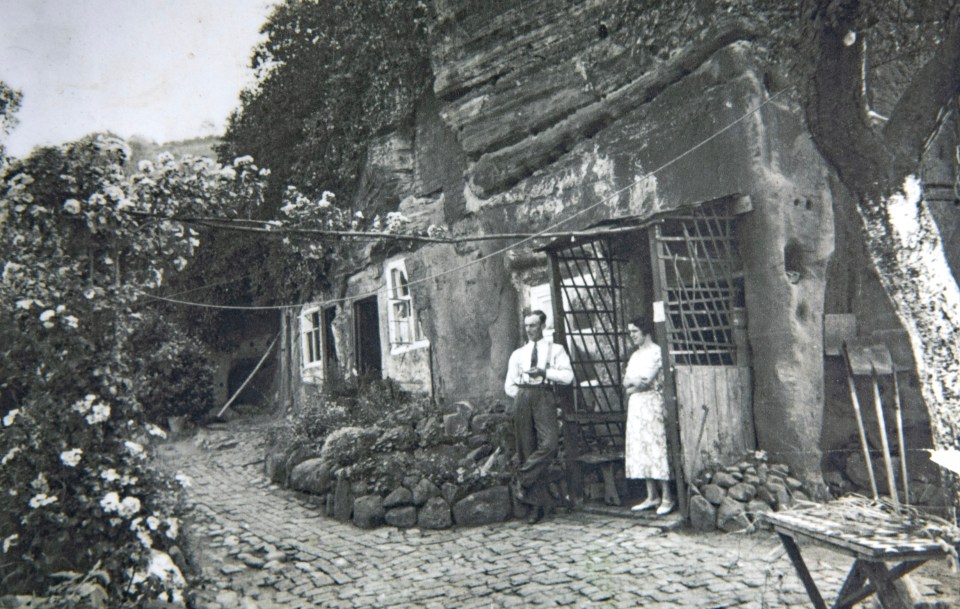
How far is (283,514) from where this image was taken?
346 inches

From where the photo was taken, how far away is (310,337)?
16797 millimetres

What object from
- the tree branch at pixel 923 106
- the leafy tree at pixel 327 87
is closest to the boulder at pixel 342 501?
the tree branch at pixel 923 106

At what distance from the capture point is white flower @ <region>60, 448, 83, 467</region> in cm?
484

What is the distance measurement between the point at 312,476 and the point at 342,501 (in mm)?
1203

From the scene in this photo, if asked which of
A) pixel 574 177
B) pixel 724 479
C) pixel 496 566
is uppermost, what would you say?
pixel 574 177

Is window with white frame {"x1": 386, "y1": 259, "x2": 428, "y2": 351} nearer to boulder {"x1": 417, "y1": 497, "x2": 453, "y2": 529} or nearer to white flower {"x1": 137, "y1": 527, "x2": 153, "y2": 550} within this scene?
boulder {"x1": 417, "y1": 497, "x2": 453, "y2": 529}

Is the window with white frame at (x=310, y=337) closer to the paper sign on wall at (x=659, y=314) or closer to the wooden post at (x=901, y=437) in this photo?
the paper sign on wall at (x=659, y=314)

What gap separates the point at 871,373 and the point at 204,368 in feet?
43.6

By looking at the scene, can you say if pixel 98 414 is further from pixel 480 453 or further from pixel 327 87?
pixel 327 87

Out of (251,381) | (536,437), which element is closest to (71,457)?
(536,437)

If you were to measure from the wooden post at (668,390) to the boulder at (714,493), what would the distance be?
0.20 m

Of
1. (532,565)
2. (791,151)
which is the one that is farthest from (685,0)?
(532,565)

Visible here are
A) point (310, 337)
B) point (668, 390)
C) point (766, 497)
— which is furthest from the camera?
point (310, 337)

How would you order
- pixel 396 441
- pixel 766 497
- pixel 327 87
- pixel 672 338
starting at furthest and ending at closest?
pixel 327 87
pixel 396 441
pixel 672 338
pixel 766 497
